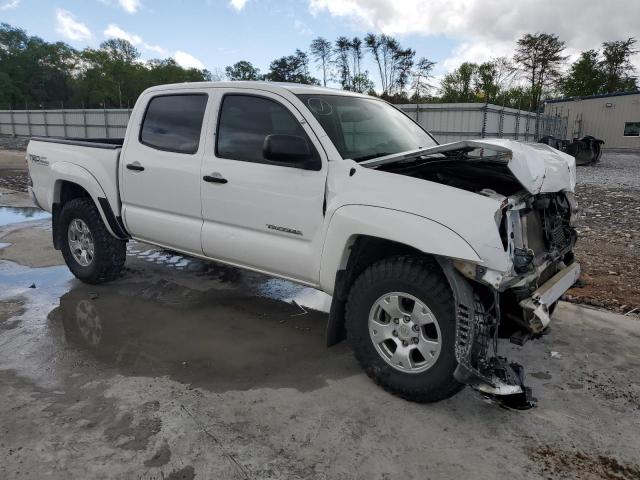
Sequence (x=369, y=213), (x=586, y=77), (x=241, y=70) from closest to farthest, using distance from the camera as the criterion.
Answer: (x=369, y=213)
(x=586, y=77)
(x=241, y=70)

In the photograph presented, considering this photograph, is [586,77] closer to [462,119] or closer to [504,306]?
[462,119]

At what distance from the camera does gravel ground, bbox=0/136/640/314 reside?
4973 millimetres

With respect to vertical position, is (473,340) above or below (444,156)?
below

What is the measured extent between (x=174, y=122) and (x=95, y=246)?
65.0 inches

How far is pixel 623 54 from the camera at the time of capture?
1970 inches

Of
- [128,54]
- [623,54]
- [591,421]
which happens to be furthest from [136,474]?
[128,54]

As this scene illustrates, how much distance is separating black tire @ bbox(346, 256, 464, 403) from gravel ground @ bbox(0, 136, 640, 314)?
164 cm

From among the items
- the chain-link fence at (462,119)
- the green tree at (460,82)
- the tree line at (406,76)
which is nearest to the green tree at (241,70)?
the tree line at (406,76)

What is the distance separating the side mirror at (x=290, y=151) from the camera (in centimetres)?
332

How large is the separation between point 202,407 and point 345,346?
51.5 inches

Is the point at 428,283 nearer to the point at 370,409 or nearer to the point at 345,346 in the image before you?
the point at 370,409

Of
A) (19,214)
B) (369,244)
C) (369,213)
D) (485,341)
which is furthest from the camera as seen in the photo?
(19,214)

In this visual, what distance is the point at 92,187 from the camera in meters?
4.98

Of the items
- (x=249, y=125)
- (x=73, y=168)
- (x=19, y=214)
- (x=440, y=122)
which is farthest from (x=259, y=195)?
(x=440, y=122)
